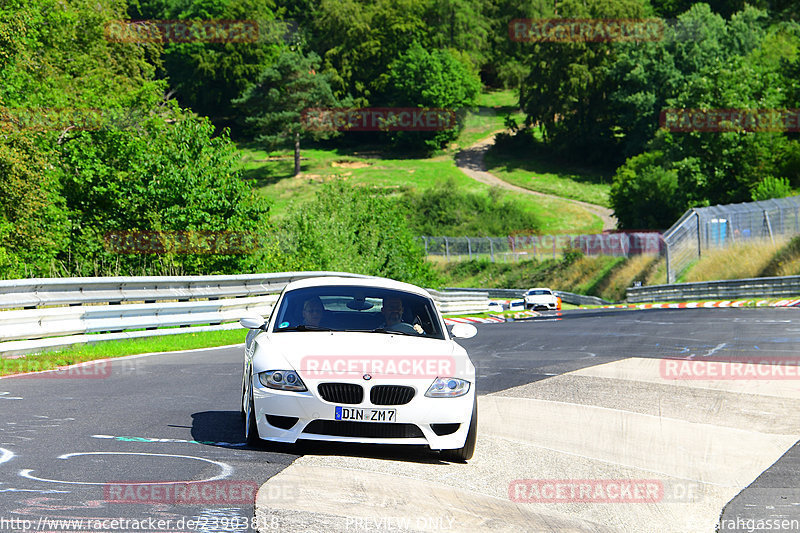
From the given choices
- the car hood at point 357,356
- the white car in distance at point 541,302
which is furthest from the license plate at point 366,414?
the white car in distance at point 541,302

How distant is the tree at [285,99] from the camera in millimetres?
111625

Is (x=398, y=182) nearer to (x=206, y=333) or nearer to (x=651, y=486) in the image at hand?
(x=206, y=333)

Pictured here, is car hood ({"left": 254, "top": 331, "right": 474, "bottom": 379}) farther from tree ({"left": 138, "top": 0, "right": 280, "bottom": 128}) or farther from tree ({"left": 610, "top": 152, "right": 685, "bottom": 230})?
tree ({"left": 138, "top": 0, "right": 280, "bottom": 128})

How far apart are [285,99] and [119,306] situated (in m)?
99.1

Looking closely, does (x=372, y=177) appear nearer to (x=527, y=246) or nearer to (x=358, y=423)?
(x=527, y=246)

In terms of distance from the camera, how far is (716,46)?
A: 338 ft

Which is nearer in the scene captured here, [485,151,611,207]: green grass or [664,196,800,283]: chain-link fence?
[664,196,800,283]: chain-link fence

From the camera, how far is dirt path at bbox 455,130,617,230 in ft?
308

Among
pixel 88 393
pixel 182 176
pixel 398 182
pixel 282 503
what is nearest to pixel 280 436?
pixel 282 503

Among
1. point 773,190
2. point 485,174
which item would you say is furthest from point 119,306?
point 485,174

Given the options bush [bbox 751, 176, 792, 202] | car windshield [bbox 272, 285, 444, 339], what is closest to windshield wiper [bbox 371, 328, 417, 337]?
car windshield [bbox 272, 285, 444, 339]

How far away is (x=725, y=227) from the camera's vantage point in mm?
45906

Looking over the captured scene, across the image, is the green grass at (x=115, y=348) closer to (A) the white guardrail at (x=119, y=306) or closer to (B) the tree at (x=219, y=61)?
(A) the white guardrail at (x=119, y=306)

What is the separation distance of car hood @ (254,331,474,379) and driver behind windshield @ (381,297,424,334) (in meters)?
0.28
